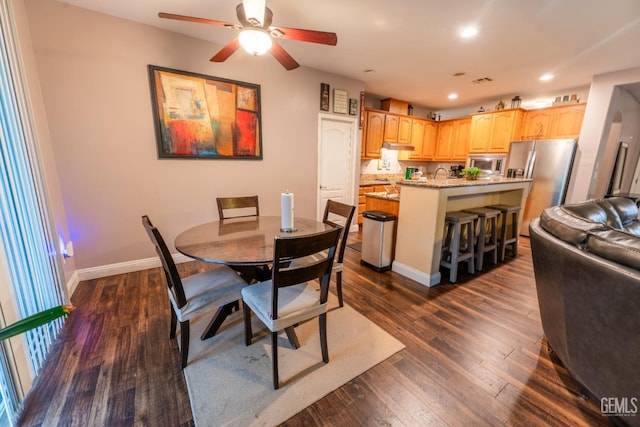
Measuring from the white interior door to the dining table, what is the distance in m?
2.00

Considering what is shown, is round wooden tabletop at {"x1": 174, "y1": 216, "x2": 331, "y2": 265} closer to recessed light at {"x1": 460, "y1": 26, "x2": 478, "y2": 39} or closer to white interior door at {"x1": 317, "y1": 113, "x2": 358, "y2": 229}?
white interior door at {"x1": 317, "y1": 113, "x2": 358, "y2": 229}

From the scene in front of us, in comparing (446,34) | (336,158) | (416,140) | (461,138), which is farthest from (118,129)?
(461,138)

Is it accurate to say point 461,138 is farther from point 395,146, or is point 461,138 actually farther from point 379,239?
point 379,239

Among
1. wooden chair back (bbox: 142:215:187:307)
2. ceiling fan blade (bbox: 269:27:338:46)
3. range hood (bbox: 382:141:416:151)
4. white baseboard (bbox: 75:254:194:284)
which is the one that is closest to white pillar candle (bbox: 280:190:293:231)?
wooden chair back (bbox: 142:215:187:307)

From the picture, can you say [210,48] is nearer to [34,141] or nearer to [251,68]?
[251,68]

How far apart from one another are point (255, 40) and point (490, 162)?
17.1ft

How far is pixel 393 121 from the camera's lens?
215 inches

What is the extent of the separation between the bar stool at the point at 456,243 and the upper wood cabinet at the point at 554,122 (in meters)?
3.08

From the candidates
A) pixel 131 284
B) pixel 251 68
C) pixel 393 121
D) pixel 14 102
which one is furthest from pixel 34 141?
pixel 393 121

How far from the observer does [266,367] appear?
1607 millimetres

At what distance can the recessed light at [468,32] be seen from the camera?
→ 8.08ft

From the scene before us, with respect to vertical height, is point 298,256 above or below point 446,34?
below

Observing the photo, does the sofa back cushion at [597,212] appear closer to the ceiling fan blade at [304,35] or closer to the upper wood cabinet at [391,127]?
the ceiling fan blade at [304,35]

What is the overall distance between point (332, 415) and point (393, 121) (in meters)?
5.37
